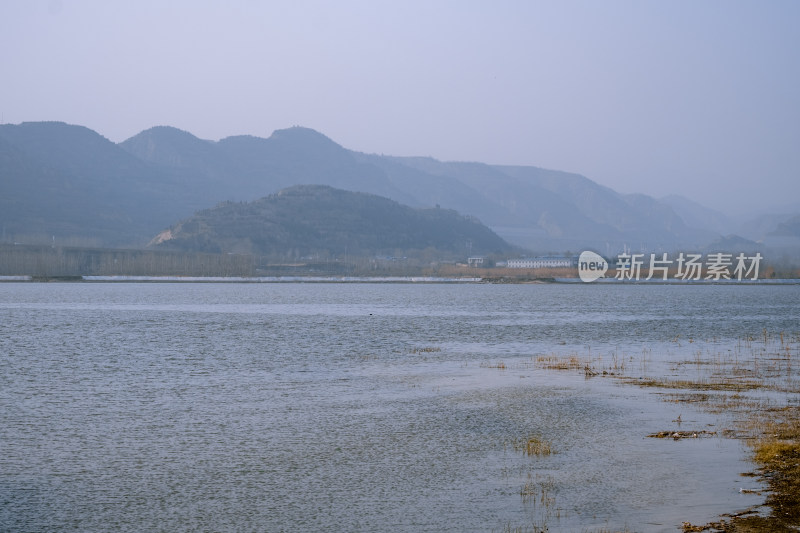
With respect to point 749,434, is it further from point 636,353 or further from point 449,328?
point 449,328

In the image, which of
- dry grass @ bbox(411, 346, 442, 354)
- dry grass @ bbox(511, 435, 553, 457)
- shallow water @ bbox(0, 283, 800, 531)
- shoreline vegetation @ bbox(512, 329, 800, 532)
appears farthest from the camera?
dry grass @ bbox(411, 346, 442, 354)

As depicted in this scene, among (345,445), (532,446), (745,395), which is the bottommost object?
(345,445)

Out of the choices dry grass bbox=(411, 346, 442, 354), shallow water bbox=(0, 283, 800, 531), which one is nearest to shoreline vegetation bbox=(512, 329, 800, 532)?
shallow water bbox=(0, 283, 800, 531)

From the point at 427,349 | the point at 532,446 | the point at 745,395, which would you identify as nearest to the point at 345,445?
the point at 532,446

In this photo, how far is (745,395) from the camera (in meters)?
35.8

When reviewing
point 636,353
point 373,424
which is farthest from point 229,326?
point 373,424

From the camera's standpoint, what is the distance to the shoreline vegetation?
62.4 ft

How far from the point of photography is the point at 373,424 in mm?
31328

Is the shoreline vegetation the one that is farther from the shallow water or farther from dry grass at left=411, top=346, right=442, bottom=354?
dry grass at left=411, top=346, right=442, bottom=354

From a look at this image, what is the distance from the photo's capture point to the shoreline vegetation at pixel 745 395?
19031mm

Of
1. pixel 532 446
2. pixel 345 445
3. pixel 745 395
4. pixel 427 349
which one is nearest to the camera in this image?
pixel 532 446

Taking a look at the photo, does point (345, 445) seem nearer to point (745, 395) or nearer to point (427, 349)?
point (745, 395)

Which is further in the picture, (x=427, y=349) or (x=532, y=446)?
(x=427, y=349)

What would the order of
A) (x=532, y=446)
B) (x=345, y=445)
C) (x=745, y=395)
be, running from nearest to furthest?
(x=532, y=446) → (x=345, y=445) → (x=745, y=395)
